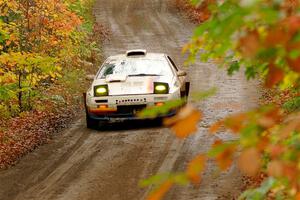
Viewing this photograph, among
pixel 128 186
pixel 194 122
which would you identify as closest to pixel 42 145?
pixel 128 186

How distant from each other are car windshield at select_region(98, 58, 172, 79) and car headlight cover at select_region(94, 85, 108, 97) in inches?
24.1

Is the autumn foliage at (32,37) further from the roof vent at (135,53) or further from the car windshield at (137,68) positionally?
the roof vent at (135,53)

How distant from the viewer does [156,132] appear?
12.3 metres

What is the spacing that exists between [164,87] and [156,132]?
963 mm

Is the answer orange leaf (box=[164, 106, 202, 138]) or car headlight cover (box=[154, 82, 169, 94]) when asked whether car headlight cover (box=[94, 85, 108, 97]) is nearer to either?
car headlight cover (box=[154, 82, 169, 94])

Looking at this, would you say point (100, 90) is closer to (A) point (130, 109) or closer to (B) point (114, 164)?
(A) point (130, 109)

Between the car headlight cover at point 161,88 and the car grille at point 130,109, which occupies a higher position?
the car headlight cover at point 161,88

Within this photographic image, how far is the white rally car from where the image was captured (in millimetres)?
12367

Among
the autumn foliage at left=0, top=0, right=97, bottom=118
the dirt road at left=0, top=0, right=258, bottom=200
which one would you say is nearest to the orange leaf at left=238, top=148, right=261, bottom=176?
the dirt road at left=0, top=0, right=258, bottom=200

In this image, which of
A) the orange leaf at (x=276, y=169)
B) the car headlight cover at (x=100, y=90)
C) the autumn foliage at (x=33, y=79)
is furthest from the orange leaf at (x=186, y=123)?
the car headlight cover at (x=100, y=90)

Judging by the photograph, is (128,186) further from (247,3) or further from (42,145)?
(247,3)

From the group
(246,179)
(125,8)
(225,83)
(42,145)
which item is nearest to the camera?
(246,179)

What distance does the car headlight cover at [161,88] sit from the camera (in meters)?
12.4

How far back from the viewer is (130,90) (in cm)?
1248
